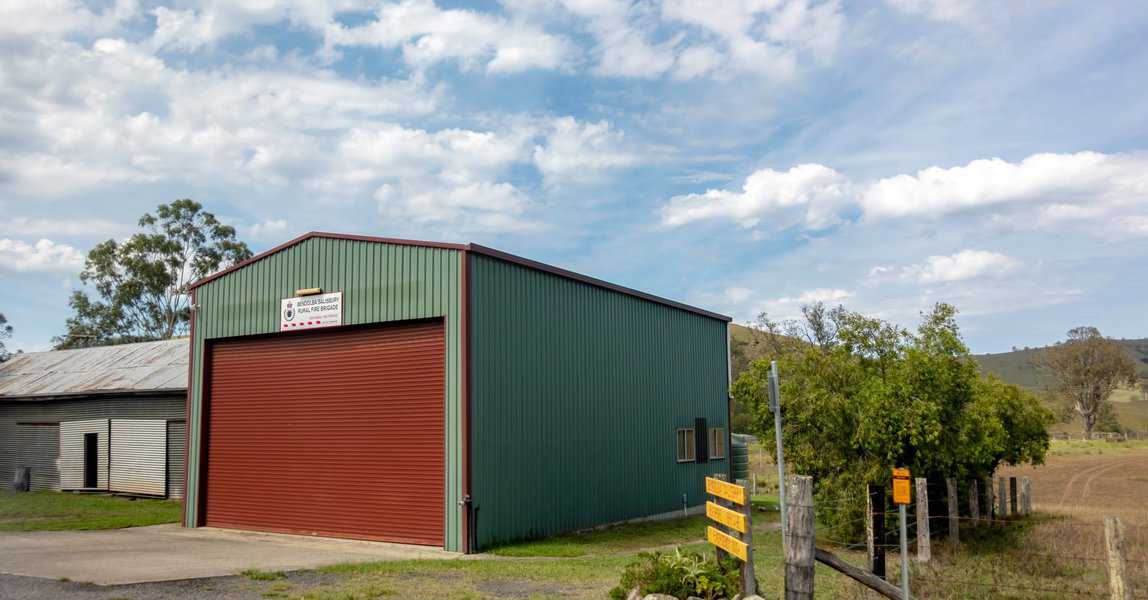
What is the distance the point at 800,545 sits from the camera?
935 cm

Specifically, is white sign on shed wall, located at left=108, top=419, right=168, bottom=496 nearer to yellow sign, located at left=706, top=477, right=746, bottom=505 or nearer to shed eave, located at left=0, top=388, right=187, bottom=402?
shed eave, located at left=0, top=388, right=187, bottom=402

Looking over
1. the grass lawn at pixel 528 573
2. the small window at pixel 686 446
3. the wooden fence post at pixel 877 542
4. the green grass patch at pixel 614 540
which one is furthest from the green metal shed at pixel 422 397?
the wooden fence post at pixel 877 542

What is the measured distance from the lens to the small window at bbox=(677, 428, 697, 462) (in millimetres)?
24734

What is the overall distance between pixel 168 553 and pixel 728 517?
11.3 meters

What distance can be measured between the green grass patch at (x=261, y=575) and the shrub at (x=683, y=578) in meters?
5.49

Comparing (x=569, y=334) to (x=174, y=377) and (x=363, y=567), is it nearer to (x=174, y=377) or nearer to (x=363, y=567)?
(x=363, y=567)

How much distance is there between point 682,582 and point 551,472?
31.0 feet

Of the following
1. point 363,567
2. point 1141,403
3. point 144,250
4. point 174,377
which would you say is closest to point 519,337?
point 363,567

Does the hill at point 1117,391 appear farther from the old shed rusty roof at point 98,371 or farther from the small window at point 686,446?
the old shed rusty roof at point 98,371

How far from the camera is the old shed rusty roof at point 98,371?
30031mm

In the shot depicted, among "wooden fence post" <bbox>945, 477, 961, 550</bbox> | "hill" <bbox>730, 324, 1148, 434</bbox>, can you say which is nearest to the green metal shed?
"wooden fence post" <bbox>945, 477, 961, 550</bbox>

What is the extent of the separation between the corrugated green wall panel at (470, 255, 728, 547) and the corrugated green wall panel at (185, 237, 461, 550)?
453mm

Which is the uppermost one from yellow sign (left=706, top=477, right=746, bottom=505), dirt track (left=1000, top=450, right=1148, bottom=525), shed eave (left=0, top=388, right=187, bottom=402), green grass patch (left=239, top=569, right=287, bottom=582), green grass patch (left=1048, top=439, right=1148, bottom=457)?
shed eave (left=0, top=388, right=187, bottom=402)

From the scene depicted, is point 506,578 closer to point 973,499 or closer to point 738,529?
point 738,529
